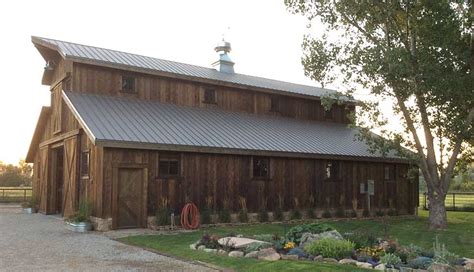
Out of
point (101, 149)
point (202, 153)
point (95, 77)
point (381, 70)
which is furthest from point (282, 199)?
point (95, 77)

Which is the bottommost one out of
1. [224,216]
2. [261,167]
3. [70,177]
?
[224,216]

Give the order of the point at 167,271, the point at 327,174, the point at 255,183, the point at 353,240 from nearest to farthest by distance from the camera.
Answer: the point at 167,271 < the point at 353,240 < the point at 255,183 < the point at 327,174

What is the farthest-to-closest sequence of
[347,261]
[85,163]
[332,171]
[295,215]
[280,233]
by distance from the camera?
[332,171], [295,215], [85,163], [280,233], [347,261]

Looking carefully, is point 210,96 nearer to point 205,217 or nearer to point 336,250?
point 205,217

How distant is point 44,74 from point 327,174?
44.6 feet

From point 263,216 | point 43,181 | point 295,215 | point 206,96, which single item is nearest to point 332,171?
point 295,215

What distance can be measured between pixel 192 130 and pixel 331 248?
949 cm

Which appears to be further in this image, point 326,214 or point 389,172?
point 389,172

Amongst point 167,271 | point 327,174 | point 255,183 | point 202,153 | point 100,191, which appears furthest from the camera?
point 327,174

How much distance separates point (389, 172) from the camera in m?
23.5

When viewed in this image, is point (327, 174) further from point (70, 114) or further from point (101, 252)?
point (101, 252)

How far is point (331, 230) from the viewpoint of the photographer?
11172mm

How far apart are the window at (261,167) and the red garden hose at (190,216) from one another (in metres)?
3.55

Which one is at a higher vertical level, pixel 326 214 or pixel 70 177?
pixel 70 177
